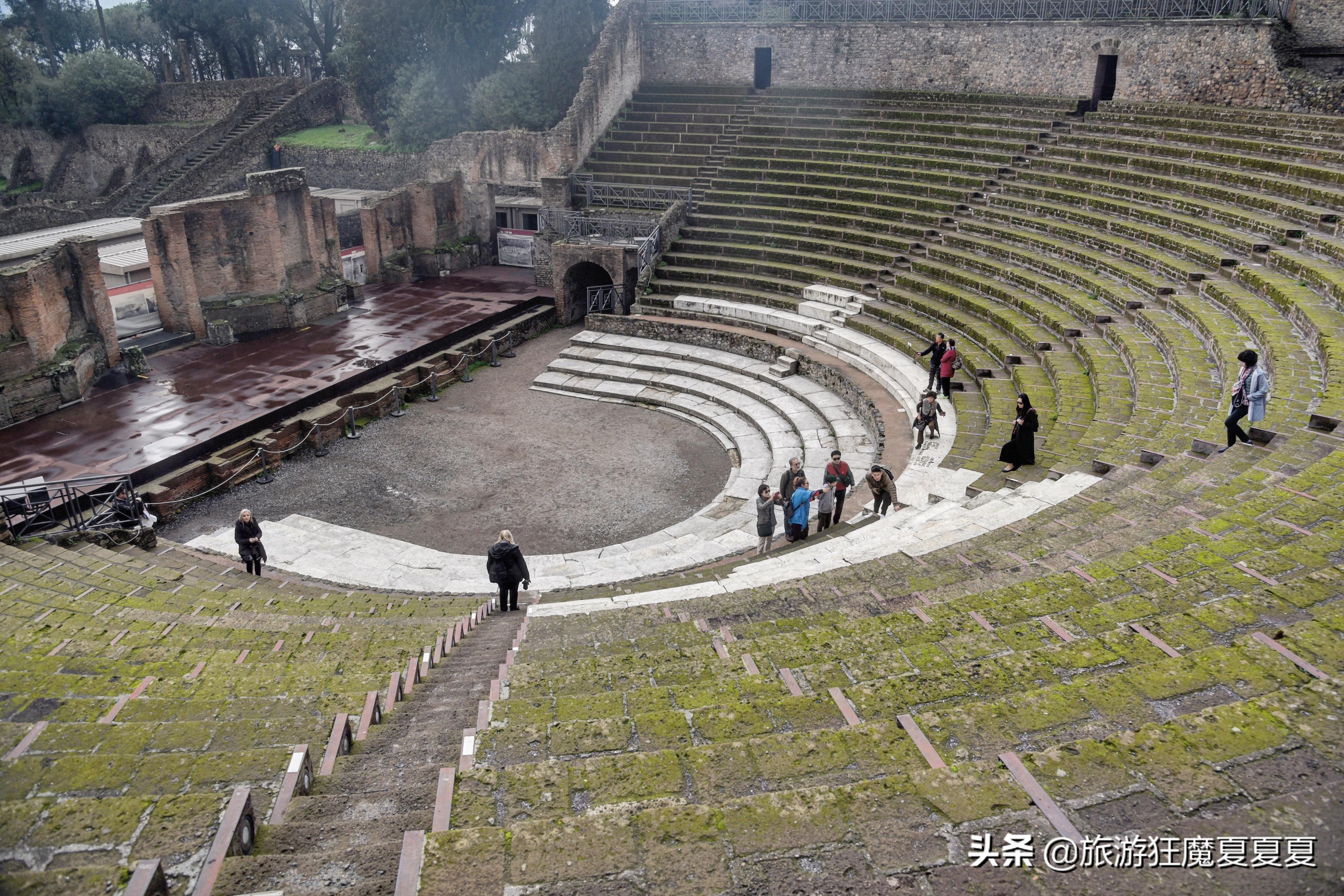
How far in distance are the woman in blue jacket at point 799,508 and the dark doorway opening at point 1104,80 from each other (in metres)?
15.6

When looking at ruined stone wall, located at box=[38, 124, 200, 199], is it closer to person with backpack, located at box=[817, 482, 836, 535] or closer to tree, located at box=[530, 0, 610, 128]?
tree, located at box=[530, 0, 610, 128]

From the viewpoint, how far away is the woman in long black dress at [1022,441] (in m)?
10.4

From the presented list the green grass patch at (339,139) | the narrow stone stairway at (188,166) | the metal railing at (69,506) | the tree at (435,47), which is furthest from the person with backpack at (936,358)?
the narrow stone stairway at (188,166)

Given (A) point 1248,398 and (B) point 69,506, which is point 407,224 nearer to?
(B) point 69,506

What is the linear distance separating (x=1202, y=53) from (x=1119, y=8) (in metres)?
2.55

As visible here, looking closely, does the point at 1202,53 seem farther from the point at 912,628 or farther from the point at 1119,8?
the point at 912,628

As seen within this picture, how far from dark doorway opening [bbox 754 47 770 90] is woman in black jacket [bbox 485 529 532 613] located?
809 inches

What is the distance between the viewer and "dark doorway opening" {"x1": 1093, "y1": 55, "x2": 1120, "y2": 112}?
2092cm

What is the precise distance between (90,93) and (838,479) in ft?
123

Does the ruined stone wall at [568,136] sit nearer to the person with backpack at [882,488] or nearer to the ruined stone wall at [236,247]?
the ruined stone wall at [236,247]

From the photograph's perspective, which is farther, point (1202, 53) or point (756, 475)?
point (1202, 53)

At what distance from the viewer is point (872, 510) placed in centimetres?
1123

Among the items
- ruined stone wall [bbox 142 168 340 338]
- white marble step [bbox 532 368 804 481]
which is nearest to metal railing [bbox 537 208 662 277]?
white marble step [bbox 532 368 804 481]

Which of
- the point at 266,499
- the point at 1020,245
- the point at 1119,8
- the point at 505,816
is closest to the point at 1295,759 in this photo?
the point at 505,816
